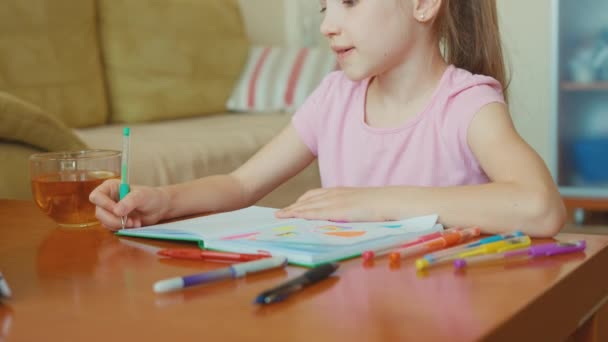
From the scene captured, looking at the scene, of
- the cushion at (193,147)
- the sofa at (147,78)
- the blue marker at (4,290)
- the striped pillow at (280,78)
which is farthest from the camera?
the striped pillow at (280,78)

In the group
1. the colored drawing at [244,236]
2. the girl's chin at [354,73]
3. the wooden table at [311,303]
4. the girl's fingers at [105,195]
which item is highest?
the girl's chin at [354,73]

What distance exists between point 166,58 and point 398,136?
2047 millimetres

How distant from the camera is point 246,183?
54.0 inches

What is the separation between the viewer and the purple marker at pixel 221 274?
0.73 meters

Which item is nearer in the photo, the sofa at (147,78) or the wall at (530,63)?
the sofa at (147,78)

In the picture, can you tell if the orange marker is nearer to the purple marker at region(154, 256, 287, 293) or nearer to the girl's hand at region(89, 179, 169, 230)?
the purple marker at region(154, 256, 287, 293)

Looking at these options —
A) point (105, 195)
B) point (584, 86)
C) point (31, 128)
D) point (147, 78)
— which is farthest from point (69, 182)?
point (584, 86)

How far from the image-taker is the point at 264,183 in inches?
55.0

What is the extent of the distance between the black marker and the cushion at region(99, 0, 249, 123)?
99.6 inches

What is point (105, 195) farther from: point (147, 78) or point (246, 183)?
point (147, 78)

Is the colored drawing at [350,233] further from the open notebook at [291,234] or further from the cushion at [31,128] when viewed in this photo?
the cushion at [31,128]

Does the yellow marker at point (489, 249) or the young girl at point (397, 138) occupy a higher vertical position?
the young girl at point (397, 138)

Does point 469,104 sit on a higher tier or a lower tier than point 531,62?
lower

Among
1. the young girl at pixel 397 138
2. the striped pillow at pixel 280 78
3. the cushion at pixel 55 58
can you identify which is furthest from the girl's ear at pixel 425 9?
the striped pillow at pixel 280 78
